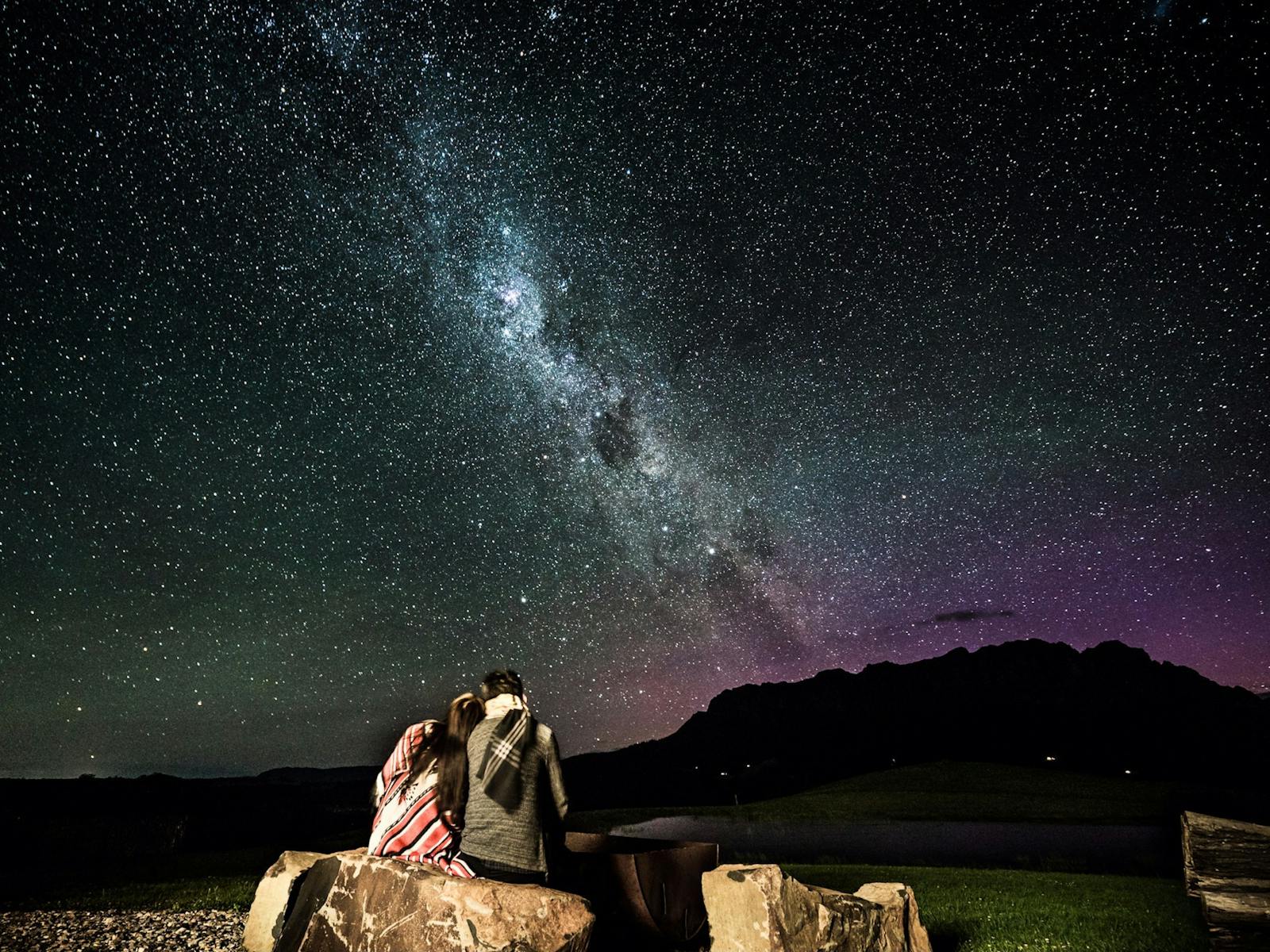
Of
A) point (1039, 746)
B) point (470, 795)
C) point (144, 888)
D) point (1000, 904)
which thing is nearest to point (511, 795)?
point (470, 795)

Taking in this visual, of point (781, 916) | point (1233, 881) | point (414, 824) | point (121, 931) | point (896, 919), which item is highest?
point (414, 824)

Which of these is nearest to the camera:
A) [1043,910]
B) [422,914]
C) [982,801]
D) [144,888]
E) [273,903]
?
[422,914]

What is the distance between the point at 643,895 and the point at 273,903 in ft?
16.5

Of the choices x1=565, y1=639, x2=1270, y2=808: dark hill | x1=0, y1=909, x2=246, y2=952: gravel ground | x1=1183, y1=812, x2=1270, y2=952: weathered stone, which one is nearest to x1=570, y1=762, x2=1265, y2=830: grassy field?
x1=0, y1=909, x2=246, y2=952: gravel ground

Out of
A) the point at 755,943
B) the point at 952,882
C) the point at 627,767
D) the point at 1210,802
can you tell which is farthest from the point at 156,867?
the point at 627,767

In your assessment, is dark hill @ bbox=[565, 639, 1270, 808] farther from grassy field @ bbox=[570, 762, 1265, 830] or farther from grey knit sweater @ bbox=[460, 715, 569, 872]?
grey knit sweater @ bbox=[460, 715, 569, 872]

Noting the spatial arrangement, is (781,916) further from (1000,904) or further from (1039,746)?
(1039,746)

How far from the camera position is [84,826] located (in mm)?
21297

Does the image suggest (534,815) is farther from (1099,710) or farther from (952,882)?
(1099,710)

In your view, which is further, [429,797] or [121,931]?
[121,931]

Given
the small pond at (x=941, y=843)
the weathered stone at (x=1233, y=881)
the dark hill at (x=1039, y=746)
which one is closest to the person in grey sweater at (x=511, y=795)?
the weathered stone at (x=1233, y=881)

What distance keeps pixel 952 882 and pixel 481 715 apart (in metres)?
18.3

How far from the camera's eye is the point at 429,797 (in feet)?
14.2

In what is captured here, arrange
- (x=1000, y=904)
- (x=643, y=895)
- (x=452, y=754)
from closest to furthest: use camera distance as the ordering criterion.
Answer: (x=452, y=754) → (x=643, y=895) → (x=1000, y=904)
